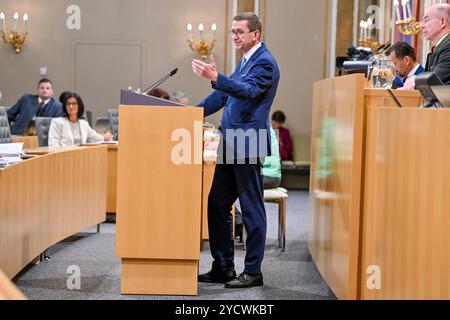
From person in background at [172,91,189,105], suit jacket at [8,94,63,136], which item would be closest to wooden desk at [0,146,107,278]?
suit jacket at [8,94,63,136]

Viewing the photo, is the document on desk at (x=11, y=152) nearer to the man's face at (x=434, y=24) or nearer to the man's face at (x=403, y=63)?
the man's face at (x=434, y=24)

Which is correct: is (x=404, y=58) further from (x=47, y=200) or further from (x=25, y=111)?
(x=25, y=111)

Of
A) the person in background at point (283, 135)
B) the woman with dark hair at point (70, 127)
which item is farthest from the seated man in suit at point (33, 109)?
the person in background at point (283, 135)

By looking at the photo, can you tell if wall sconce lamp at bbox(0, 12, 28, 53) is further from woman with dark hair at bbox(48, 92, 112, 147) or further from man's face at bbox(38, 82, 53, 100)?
woman with dark hair at bbox(48, 92, 112, 147)

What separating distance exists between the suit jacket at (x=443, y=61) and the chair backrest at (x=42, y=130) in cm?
407

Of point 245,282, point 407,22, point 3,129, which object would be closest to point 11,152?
point 245,282

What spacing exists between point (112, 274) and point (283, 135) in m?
6.15

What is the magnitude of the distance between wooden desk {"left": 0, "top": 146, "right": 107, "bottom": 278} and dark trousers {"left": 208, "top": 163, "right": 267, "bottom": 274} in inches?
40.2

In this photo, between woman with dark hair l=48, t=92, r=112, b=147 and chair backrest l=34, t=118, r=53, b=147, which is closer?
woman with dark hair l=48, t=92, r=112, b=147

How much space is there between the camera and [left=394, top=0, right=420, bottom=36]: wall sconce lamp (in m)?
6.59

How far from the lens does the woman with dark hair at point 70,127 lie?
6273 millimetres

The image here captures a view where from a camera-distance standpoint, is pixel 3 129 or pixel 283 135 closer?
pixel 3 129

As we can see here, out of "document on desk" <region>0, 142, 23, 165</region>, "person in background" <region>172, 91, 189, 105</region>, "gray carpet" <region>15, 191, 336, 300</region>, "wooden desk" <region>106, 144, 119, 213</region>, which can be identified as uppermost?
"person in background" <region>172, 91, 189, 105</region>

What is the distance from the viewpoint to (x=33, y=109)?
28.0 feet
